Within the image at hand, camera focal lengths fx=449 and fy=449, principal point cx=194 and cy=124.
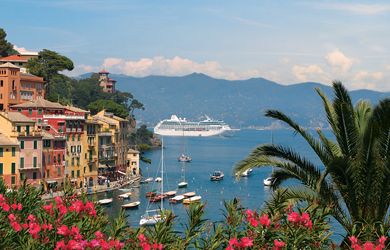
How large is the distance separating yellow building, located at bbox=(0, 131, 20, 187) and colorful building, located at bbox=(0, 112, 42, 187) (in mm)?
308

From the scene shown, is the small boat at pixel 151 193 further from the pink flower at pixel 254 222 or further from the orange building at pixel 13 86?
the pink flower at pixel 254 222

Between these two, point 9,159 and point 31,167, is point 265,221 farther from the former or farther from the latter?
point 31,167

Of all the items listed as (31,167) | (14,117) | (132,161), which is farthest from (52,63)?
(31,167)

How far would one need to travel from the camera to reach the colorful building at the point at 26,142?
1652 inches

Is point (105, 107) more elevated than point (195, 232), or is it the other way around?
point (105, 107)

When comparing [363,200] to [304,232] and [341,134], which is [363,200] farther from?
[304,232]

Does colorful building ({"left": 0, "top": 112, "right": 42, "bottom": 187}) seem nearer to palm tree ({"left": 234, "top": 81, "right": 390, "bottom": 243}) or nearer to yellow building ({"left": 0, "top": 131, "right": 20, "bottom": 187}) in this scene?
yellow building ({"left": 0, "top": 131, "right": 20, "bottom": 187})

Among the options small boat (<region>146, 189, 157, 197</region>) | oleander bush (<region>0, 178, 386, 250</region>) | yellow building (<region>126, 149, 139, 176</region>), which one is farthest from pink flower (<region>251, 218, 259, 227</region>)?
yellow building (<region>126, 149, 139, 176</region>)

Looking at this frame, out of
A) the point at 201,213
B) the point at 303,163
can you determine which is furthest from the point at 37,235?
the point at 303,163

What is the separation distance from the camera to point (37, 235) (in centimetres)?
772

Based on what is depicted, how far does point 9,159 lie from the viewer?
41.1 meters

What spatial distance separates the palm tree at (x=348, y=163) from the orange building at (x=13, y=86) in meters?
51.8

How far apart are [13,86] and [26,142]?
1875cm

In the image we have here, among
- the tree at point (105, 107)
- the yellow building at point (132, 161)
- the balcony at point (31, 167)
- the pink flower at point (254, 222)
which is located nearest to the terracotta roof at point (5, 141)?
the balcony at point (31, 167)
